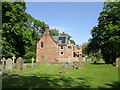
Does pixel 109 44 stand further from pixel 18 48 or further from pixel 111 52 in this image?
pixel 18 48

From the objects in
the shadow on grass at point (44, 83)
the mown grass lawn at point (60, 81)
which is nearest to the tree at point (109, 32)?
the mown grass lawn at point (60, 81)

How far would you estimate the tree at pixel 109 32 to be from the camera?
2742cm

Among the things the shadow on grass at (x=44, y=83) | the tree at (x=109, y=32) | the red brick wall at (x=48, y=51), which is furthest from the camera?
the red brick wall at (x=48, y=51)

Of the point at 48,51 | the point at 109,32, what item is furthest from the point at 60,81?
the point at 48,51

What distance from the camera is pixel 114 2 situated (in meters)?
30.8

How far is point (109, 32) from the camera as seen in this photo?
2914 centimetres

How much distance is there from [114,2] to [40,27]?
4093cm

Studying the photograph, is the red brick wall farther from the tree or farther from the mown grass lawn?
the mown grass lawn

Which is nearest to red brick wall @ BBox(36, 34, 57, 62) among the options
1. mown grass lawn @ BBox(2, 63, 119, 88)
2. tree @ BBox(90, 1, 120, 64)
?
tree @ BBox(90, 1, 120, 64)

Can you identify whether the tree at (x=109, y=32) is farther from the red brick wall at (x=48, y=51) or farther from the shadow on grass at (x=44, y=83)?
the shadow on grass at (x=44, y=83)

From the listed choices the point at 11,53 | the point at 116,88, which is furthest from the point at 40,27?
the point at 116,88

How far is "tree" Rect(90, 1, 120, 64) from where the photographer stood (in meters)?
27.4

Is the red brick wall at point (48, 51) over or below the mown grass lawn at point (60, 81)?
over

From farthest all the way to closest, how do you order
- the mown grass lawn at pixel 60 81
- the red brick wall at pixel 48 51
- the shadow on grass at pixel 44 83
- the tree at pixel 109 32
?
the red brick wall at pixel 48 51, the tree at pixel 109 32, the mown grass lawn at pixel 60 81, the shadow on grass at pixel 44 83
